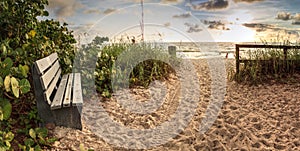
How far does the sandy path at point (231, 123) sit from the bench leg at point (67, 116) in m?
Result: 0.08

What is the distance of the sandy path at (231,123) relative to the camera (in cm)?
371

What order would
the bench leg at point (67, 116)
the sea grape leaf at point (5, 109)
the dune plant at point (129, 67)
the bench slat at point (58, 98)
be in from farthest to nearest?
the dune plant at point (129, 67) < the bench leg at point (67, 116) < the bench slat at point (58, 98) < the sea grape leaf at point (5, 109)

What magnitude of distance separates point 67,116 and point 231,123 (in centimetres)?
226

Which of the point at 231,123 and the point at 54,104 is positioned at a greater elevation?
the point at 54,104

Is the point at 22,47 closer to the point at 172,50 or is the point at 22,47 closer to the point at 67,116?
the point at 67,116

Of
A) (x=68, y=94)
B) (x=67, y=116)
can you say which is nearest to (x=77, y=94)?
(x=68, y=94)

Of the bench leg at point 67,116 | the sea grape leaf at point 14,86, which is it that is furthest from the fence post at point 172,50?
the sea grape leaf at point 14,86

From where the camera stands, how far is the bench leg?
3.62 m

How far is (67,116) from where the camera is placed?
367 cm

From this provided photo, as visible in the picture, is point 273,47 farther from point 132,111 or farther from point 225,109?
point 132,111

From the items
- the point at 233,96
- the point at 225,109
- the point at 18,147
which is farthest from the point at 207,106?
the point at 18,147

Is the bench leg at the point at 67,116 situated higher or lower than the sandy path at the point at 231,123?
higher

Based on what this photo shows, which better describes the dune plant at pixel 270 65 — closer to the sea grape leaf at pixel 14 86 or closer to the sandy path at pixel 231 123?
the sandy path at pixel 231 123

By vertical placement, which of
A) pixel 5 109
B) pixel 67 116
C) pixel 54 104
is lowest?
pixel 67 116
